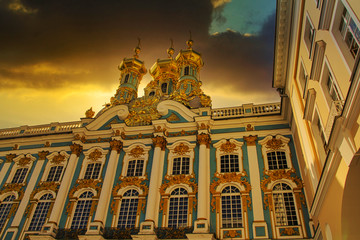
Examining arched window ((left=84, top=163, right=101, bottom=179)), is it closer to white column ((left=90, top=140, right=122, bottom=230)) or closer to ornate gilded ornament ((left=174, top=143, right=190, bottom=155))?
white column ((left=90, top=140, right=122, bottom=230))

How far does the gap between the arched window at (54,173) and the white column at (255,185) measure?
1302cm

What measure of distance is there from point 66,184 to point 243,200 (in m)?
11.3

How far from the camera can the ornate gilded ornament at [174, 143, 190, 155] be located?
2127cm

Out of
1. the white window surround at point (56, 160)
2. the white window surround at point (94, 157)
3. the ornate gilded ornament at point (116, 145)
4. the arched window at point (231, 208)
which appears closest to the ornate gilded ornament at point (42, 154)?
the white window surround at point (56, 160)

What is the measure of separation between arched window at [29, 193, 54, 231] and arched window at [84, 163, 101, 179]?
2680mm

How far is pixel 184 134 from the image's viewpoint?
22.2 metres

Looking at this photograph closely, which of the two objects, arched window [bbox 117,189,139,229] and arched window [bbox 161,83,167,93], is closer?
arched window [bbox 117,189,139,229]

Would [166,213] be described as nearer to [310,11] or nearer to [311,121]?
[311,121]

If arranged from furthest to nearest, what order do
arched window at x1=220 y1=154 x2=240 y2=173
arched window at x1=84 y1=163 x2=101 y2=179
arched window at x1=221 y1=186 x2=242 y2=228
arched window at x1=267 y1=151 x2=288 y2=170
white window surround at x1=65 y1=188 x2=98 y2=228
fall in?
1. arched window at x1=84 y1=163 x2=101 y2=179
2. arched window at x1=220 y1=154 x2=240 y2=173
3. white window surround at x1=65 y1=188 x2=98 y2=228
4. arched window at x1=267 y1=151 x2=288 y2=170
5. arched window at x1=221 y1=186 x2=242 y2=228

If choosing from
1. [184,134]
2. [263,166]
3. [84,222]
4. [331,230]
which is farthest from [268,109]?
[84,222]

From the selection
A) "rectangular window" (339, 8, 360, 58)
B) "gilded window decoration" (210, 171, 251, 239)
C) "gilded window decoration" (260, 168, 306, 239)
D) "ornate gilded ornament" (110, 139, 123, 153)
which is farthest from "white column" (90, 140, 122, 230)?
"rectangular window" (339, 8, 360, 58)

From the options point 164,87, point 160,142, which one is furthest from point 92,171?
point 164,87

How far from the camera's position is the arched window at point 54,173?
22.5m

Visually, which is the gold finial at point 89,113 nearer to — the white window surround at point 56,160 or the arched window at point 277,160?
the white window surround at point 56,160
